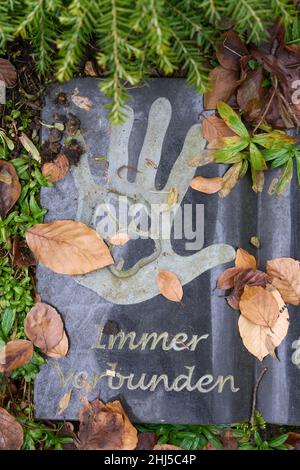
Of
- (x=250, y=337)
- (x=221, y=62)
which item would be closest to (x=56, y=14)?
(x=221, y=62)

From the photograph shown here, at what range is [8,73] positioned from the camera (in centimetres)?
188

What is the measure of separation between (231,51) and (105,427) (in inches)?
51.8

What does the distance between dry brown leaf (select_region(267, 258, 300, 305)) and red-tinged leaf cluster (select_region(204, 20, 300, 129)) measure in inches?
18.2

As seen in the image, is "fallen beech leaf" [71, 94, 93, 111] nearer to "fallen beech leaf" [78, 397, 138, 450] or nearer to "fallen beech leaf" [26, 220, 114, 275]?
"fallen beech leaf" [26, 220, 114, 275]

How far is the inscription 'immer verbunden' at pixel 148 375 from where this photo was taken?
5.76 ft

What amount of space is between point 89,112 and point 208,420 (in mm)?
1103

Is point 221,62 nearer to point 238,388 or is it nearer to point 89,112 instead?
point 89,112

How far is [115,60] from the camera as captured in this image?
142 cm

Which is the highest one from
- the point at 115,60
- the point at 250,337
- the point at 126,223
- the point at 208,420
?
the point at 115,60

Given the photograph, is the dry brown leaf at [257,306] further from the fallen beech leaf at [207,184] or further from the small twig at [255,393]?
the fallen beech leaf at [207,184]

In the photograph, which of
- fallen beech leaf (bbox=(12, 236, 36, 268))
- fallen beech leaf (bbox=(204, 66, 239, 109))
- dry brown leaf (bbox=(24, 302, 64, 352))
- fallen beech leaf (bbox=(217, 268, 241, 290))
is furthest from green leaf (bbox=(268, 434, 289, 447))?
fallen beech leaf (bbox=(204, 66, 239, 109))

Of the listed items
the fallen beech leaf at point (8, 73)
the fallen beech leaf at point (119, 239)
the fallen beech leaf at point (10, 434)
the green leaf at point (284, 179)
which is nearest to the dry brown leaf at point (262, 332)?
the green leaf at point (284, 179)

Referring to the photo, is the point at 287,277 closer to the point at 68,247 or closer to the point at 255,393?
the point at 255,393

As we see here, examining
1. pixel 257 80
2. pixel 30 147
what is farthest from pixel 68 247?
pixel 257 80
